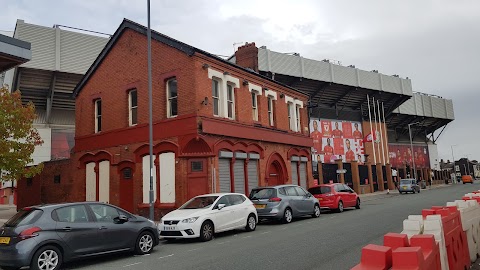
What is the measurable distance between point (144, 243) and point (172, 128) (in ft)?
32.6

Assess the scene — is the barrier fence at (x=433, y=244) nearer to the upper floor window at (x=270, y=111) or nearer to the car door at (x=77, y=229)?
the car door at (x=77, y=229)

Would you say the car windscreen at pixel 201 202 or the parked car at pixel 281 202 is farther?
the parked car at pixel 281 202

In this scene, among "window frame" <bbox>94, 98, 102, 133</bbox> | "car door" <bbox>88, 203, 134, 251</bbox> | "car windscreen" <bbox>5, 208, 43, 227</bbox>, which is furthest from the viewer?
"window frame" <bbox>94, 98, 102, 133</bbox>

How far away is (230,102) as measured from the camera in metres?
22.1

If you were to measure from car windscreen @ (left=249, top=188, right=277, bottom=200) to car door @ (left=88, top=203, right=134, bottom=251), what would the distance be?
307 inches

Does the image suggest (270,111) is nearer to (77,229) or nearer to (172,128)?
(172,128)

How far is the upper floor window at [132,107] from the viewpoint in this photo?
72.9 feet

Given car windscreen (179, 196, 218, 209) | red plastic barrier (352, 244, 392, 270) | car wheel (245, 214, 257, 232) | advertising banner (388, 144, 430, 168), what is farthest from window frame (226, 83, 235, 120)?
advertising banner (388, 144, 430, 168)

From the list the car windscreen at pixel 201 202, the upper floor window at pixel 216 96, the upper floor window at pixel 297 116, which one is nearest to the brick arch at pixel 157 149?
the upper floor window at pixel 216 96

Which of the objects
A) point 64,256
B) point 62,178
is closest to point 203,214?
point 64,256

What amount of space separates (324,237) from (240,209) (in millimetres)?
3483

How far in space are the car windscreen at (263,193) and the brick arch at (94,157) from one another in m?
9.48

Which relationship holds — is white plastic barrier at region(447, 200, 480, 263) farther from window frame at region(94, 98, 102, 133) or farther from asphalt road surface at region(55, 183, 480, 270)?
window frame at region(94, 98, 102, 133)

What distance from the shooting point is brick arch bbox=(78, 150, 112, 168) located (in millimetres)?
22837
